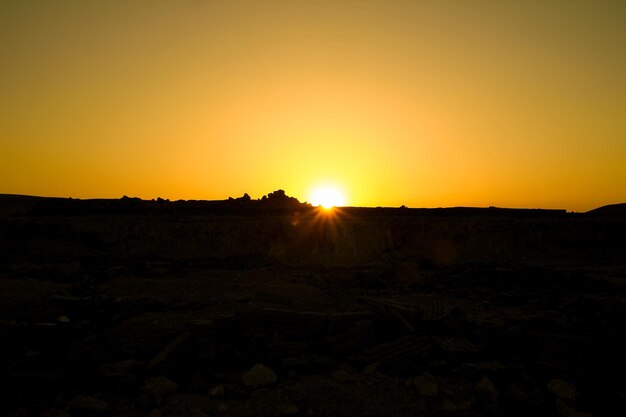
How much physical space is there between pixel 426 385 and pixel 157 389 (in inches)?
146

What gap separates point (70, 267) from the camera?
17.4 metres

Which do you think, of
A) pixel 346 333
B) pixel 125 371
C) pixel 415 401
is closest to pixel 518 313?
pixel 346 333

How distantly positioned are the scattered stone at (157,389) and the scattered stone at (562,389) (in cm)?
519

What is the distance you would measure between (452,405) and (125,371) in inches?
180

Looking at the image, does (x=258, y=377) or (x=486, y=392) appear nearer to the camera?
(x=486, y=392)

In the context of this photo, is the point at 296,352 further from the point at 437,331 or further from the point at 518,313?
the point at 518,313

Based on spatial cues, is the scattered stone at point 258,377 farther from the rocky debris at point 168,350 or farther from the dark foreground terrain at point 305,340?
the rocky debris at point 168,350

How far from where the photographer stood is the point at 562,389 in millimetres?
6730

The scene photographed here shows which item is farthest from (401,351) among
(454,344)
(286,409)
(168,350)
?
(168,350)

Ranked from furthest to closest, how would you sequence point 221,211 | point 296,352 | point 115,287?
point 221,211
point 115,287
point 296,352

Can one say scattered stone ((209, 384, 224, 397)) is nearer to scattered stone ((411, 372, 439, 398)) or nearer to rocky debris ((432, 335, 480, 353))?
scattered stone ((411, 372, 439, 398))

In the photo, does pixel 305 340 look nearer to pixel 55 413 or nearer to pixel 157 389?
pixel 157 389

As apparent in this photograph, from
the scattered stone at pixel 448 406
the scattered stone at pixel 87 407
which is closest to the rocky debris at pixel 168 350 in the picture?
the scattered stone at pixel 87 407

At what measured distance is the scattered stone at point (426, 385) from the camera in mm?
6870
